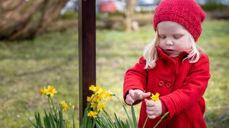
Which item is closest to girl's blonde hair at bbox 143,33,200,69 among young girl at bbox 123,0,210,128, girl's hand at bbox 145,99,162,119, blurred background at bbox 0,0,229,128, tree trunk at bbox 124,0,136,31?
young girl at bbox 123,0,210,128

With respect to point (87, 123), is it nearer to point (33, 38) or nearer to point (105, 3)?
point (33, 38)

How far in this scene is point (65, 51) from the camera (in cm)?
801

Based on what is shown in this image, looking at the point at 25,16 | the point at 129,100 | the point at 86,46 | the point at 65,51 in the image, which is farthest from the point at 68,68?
the point at 129,100

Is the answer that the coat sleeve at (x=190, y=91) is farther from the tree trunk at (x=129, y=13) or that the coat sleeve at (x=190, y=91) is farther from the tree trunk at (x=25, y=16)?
the tree trunk at (x=129, y=13)

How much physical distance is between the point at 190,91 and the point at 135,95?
11.2 inches

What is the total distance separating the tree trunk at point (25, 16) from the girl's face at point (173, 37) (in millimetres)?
6033

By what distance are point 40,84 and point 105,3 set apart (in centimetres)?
801

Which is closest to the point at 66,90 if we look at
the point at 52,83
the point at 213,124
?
the point at 52,83

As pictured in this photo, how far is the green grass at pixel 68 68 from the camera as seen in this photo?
185 inches

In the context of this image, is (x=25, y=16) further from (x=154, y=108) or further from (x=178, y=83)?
(x=154, y=108)

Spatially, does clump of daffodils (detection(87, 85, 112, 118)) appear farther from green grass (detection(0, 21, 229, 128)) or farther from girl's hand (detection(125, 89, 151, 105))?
green grass (detection(0, 21, 229, 128))

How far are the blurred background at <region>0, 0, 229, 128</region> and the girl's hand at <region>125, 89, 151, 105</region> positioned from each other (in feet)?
5.57

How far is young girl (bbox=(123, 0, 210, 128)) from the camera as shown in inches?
98.8

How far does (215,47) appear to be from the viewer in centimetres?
820
